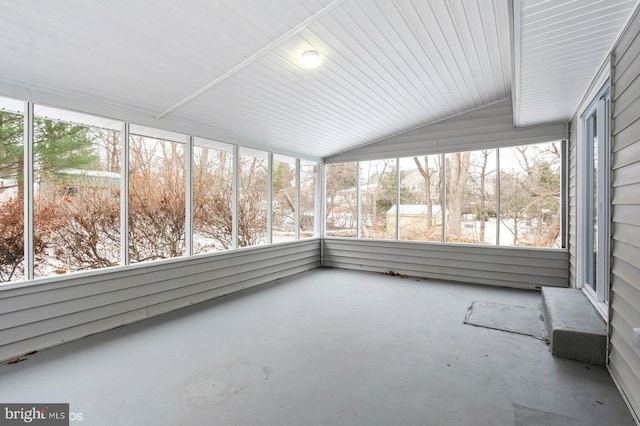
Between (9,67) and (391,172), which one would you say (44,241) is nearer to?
(9,67)

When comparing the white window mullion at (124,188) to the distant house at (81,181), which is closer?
the distant house at (81,181)

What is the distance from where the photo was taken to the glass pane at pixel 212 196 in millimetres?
4910

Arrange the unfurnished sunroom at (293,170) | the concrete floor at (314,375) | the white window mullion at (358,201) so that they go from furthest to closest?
the white window mullion at (358,201)
the unfurnished sunroom at (293,170)
the concrete floor at (314,375)

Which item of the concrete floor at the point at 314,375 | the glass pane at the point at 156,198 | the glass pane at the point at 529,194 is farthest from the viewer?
the glass pane at the point at 529,194

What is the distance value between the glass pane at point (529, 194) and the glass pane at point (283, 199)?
4060mm

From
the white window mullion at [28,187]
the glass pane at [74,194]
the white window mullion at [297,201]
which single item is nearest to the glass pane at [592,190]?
the white window mullion at [297,201]

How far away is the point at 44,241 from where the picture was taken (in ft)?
11.1

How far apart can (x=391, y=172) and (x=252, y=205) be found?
126 inches

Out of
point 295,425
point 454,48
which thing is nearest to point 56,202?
point 295,425

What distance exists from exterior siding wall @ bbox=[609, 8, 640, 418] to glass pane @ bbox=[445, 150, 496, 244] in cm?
402

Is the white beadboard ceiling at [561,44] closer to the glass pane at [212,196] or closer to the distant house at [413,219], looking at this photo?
the distant house at [413,219]

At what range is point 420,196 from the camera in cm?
718

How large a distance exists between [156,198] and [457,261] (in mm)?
5156

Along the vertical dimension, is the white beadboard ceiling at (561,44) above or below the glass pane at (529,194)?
above
